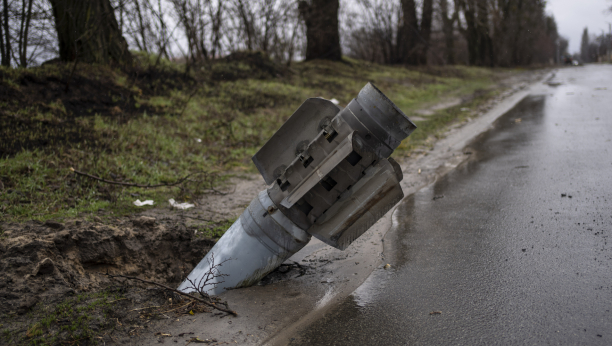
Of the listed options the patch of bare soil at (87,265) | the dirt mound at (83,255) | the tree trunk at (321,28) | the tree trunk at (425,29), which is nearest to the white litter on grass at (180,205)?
the patch of bare soil at (87,265)

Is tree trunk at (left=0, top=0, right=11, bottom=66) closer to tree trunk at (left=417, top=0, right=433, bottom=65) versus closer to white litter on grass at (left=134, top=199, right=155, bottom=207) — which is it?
white litter on grass at (left=134, top=199, right=155, bottom=207)

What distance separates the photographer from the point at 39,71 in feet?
27.3

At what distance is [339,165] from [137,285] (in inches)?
66.3

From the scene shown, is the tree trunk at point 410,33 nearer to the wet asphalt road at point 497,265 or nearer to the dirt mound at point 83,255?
the wet asphalt road at point 497,265

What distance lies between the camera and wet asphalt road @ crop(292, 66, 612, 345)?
2.54m

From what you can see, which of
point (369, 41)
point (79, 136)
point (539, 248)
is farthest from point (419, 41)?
point (539, 248)

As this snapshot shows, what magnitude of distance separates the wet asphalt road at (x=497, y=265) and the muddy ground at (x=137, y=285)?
0.28m

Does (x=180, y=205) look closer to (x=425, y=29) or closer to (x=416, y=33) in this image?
(x=416, y=33)

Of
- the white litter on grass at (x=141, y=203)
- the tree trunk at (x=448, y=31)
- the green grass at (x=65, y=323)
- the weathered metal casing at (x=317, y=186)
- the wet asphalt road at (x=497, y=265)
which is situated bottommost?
the wet asphalt road at (x=497, y=265)

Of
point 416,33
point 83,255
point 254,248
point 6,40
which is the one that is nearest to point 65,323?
point 83,255

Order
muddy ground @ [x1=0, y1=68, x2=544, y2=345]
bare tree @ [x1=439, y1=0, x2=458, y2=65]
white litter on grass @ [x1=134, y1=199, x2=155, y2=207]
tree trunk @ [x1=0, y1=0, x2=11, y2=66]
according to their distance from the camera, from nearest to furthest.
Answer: muddy ground @ [x1=0, y1=68, x2=544, y2=345] < white litter on grass @ [x1=134, y1=199, x2=155, y2=207] < tree trunk @ [x1=0, y1=0, x2=11, y2=66] < bare tree @ [x1=439, y1=0, x2=458, y2=65]

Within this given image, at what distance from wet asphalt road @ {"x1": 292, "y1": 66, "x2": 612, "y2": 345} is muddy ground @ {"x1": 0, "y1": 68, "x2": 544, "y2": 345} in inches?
11.1

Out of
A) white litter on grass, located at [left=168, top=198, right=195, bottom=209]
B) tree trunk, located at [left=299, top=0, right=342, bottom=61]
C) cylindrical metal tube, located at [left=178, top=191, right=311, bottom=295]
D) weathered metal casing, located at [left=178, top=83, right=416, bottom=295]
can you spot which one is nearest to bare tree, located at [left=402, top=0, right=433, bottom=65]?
tree trunk, located at [left=299, top=0, right=342, bottom=61]

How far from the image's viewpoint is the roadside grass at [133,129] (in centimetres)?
518
